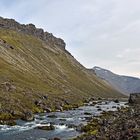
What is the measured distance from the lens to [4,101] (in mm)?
108438

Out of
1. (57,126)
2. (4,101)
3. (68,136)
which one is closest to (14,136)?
(68,136)

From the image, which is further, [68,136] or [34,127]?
[34,127]

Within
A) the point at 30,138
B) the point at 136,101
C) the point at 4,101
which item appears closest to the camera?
the point at 30,138

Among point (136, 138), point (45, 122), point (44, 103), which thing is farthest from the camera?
point (44, 103)

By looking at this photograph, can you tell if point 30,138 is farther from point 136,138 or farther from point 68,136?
point 136,138

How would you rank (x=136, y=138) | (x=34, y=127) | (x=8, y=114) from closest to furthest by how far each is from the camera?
(x=136, y=138) → (x=34, y=127) → (x=8, y=114)

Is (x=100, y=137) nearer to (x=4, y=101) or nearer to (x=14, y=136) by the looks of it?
(x=14, y=136)

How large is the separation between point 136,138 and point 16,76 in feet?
465

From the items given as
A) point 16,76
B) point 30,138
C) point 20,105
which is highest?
point 16,76

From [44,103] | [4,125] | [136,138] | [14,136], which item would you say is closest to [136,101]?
[44,103]

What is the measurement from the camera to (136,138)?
45375 mm

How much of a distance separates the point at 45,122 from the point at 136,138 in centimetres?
4618

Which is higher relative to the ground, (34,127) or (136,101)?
(136,101)

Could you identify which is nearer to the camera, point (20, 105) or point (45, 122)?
point (45, 122)
